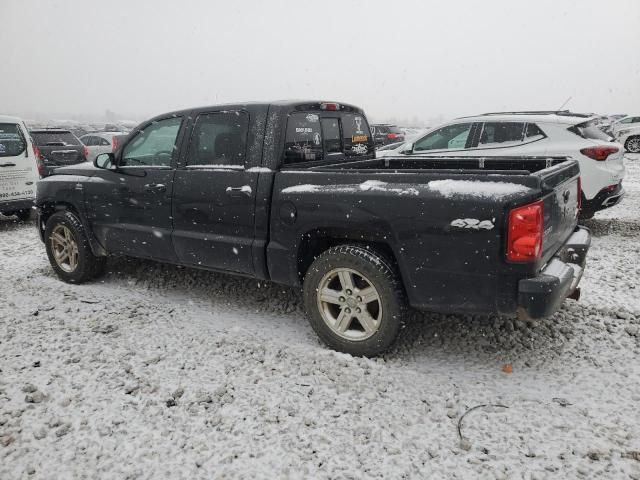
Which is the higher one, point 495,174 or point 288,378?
point 495,174

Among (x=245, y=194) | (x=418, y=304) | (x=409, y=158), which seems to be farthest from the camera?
(x=409, y=158)

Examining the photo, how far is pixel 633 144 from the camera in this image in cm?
2058

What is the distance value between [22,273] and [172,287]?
6.42 feet

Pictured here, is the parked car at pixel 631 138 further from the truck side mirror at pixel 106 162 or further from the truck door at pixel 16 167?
the truck side mirror at pixel 106 162

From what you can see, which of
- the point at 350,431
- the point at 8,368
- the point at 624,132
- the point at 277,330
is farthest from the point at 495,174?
the point at 624,132

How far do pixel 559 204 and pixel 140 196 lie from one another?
349 cm

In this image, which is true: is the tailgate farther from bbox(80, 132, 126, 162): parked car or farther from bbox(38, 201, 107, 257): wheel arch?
bbox(80, 132, 126, 162): parked car

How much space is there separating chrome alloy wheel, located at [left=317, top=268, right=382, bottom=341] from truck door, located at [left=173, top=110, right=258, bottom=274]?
71cm

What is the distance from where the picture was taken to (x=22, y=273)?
561 cm

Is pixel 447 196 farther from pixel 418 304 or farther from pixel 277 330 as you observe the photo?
pixel 277 330

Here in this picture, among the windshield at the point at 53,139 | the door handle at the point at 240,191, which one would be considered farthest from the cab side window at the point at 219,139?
the windshield at the point at 53,139

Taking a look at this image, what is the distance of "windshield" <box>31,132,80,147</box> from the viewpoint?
11.6 meters

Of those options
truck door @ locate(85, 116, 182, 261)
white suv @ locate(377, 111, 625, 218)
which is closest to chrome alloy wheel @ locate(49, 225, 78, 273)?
truck door @ locate(85, 116, 182, 261)

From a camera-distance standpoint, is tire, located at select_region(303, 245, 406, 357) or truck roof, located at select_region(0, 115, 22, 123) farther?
truck roof, located at select_region(0, 115, 22, 123)
